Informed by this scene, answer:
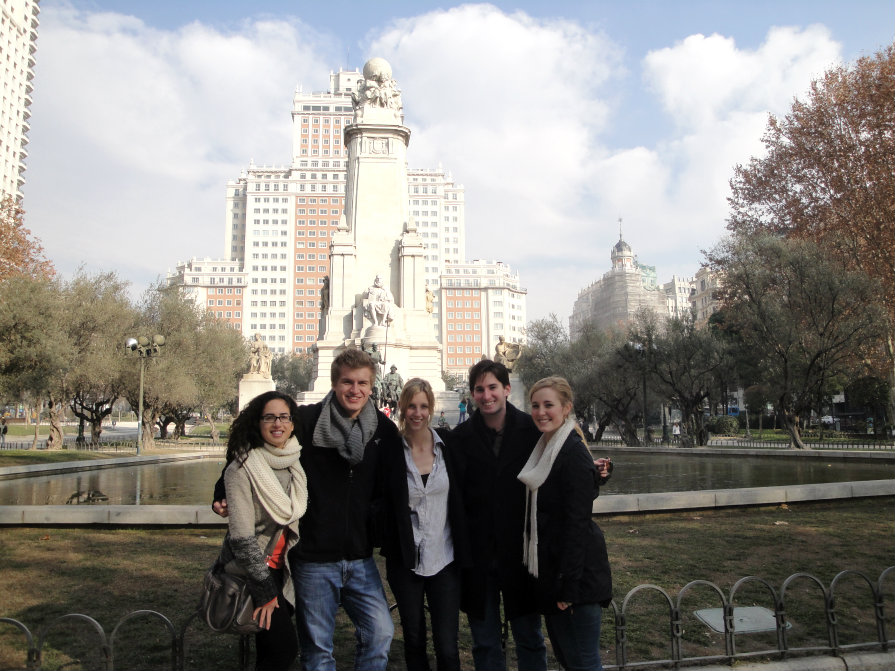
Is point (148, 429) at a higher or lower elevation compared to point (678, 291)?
lower

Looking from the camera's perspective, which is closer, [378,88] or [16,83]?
[378,88]

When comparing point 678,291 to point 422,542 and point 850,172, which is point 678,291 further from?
point 422,542

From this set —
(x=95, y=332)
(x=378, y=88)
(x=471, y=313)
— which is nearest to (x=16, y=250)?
(x=95, y=332)

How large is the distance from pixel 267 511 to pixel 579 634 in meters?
1.94

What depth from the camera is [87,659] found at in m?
4.45

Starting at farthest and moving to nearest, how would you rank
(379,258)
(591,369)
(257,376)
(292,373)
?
(292,373), (379,258), (591,369), (257,376)

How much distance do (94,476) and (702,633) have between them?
16397mm

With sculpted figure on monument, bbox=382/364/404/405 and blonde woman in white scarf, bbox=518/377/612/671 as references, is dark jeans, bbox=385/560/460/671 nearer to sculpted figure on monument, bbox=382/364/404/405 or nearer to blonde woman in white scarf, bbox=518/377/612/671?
blonde woman in white scarf, bbox=518/377/612/671

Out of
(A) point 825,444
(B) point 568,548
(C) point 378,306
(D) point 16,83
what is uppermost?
(D) point 16,83

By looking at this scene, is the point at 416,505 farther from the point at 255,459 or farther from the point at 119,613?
the point at 119,613

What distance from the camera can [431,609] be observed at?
3.83 metres

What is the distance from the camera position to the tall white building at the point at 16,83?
71938mm

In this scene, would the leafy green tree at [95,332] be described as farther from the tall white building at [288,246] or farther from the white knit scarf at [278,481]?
the tall white building at [288,246]

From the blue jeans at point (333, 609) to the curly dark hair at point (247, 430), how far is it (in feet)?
2.44
